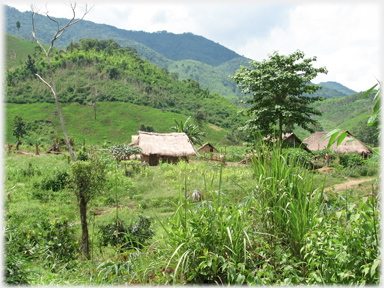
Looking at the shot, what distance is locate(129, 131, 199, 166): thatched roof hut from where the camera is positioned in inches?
686

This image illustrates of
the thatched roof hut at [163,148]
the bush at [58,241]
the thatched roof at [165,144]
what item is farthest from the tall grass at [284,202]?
the thatched roof at [165,144]

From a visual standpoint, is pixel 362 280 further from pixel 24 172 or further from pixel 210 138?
pixel 210 138

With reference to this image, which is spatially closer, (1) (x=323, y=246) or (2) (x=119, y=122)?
(1) (x=323, y=246)

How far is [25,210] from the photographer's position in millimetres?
6855

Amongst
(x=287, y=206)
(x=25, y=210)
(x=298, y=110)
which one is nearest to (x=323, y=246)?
(x=287, y=206)

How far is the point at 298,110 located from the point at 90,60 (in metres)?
52.4

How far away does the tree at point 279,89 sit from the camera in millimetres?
11438

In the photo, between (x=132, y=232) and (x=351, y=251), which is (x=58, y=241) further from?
(x=351, y=251)

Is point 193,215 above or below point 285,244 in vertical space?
above

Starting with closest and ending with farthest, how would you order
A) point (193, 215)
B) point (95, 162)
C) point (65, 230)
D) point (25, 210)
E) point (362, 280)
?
point (362, 280) → point (193, 215) → point (65, 230) → point (95, 162) → point (25, 210)

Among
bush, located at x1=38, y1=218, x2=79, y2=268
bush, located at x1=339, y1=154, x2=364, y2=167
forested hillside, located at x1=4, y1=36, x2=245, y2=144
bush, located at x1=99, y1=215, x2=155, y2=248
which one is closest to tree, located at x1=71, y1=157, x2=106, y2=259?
bush, located at x1=99, y1=215, x2=155, y2=248

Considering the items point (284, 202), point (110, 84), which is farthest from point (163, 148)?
point (110, 84)

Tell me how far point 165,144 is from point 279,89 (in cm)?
A: 903

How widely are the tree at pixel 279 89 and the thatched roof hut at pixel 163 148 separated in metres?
6.70
